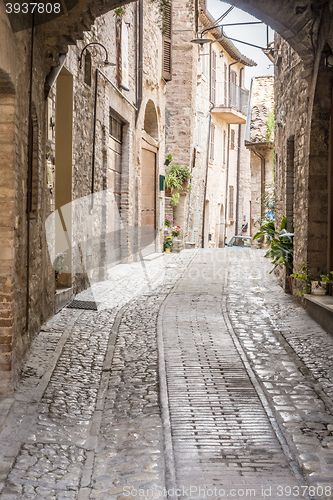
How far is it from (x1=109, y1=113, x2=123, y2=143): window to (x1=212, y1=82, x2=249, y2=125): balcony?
1540 cm

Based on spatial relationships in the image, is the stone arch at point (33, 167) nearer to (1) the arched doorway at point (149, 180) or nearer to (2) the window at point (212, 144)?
(1) the arched doorway at point (149, 180)

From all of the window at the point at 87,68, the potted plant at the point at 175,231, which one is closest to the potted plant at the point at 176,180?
the potted plant at the point at 175,231

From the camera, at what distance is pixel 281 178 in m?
11.9

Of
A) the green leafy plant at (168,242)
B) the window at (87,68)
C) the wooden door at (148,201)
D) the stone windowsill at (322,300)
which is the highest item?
the window at (87,68)

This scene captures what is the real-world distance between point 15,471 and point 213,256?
44.8ft

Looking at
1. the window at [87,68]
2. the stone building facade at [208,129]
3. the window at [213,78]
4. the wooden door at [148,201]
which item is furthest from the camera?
the window at [213,78]

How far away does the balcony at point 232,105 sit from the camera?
29073 millimetres

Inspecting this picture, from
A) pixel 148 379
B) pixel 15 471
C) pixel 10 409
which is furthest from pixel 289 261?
pixel 15 471

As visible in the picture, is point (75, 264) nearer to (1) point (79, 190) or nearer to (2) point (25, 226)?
(1) point (79, 190)

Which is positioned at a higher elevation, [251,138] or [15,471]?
[251,138]

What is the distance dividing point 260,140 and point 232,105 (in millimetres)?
11255

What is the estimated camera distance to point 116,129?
44.2ft

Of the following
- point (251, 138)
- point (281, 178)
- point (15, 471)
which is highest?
point (251, 138)

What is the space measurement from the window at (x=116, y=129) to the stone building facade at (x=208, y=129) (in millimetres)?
5205
